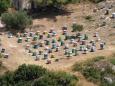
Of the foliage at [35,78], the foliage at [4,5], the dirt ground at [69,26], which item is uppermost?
the foliage at [4,5]

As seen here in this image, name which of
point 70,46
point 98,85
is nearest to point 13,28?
point 70,46

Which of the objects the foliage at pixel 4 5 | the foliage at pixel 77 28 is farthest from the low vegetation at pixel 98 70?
the foliage at pixel 4 5

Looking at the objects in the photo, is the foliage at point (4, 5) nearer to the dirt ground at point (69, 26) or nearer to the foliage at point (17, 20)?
the foliage at point (17, 20)

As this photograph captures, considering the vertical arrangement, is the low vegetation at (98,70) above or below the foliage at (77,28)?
below

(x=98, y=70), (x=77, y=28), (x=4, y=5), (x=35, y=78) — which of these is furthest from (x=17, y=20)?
(x=98, y=70)

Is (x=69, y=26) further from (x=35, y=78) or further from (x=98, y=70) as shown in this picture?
(x=35, y=78)

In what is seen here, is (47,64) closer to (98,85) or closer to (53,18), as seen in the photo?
(98,85)

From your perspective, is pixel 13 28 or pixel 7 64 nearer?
pixel 7 64
